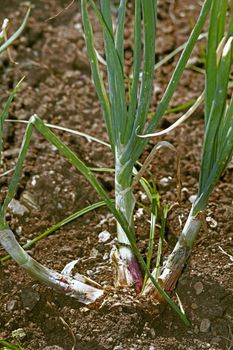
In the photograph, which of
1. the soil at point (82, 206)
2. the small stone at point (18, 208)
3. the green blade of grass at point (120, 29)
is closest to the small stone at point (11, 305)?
the soil at point (82, 206)

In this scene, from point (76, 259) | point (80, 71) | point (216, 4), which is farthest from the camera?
point (80, 71)

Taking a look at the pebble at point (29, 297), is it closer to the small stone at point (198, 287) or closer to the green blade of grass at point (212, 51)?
the small stone at point (198, 287)

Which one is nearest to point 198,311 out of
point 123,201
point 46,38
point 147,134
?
point 123,201

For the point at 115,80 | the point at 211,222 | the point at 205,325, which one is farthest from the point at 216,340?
the point at 115,80

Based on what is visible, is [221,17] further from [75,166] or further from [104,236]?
[104,236]

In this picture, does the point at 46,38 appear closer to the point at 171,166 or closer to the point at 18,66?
the point at 18,66

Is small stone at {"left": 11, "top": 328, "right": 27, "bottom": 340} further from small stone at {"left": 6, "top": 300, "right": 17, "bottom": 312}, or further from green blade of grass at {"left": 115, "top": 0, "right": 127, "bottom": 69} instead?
green blade of grass at {"left": 115, "top": 0, "right": 127, "bottom": 69}
